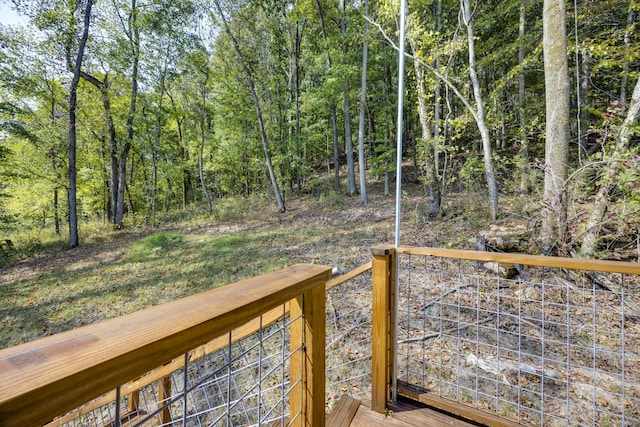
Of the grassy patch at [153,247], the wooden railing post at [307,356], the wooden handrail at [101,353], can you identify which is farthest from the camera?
the grassy patch at [153,247]

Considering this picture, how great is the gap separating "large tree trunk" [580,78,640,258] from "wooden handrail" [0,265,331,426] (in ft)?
13.1

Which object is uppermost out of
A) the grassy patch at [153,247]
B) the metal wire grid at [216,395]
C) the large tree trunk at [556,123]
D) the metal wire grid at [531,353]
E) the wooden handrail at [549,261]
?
the large tree trunk at [556,123]

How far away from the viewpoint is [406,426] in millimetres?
1642

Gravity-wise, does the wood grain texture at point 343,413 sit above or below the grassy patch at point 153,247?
below

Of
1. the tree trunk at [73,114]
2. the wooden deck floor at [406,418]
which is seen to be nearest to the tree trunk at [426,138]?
the wooden deck floor at [406,418]

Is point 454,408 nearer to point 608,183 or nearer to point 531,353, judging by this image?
point 531,353

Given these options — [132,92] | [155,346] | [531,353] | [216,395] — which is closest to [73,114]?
[132,92]

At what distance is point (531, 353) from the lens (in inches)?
103

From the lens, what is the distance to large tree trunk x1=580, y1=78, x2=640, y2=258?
2887 millimetres

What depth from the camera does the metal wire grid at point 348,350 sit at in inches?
98.8

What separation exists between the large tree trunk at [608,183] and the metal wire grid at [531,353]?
410 mm

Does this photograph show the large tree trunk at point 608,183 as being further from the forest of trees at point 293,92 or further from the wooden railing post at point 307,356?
the wooden railing post at point 307,356

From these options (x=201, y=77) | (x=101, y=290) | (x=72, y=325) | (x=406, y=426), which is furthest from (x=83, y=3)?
(x=406, y=426)

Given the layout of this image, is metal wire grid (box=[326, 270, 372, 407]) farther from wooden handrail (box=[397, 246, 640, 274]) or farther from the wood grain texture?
wooden handrail (box=[397, 246, 640, 274])
